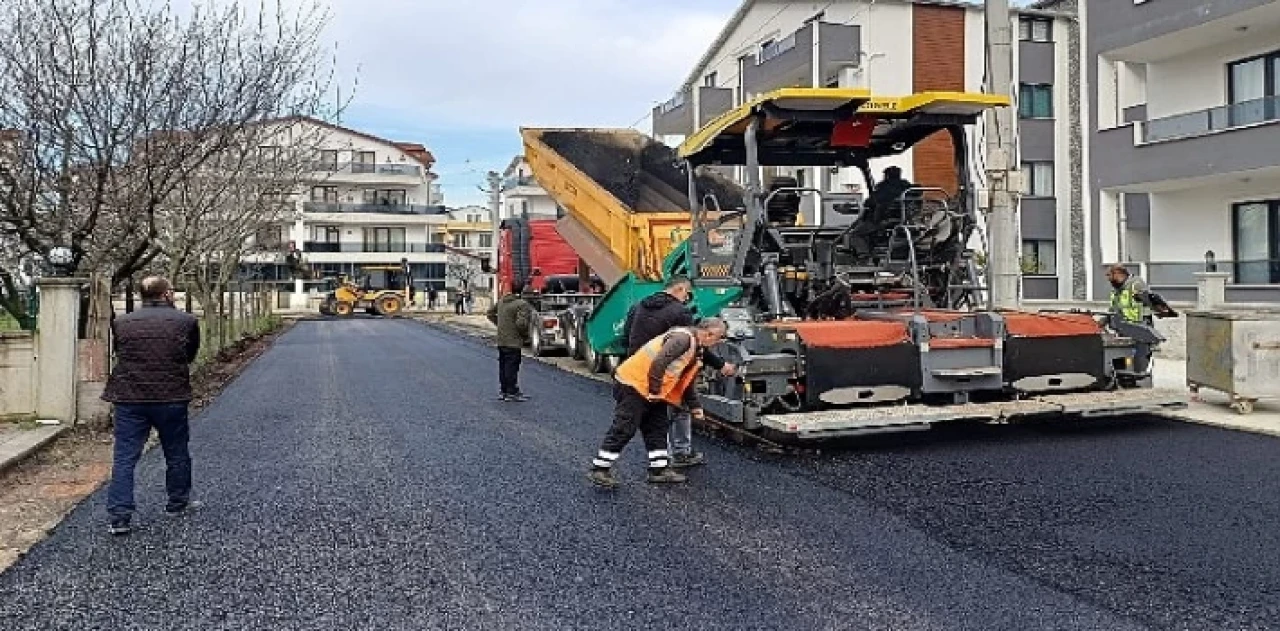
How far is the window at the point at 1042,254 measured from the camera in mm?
29375

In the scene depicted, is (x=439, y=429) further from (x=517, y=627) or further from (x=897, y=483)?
(x=517, y=627)

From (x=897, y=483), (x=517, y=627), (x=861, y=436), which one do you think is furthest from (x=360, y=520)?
(x=861, y=436)

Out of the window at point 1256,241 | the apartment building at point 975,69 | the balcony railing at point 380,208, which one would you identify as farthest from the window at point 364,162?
the window at point 1256,241

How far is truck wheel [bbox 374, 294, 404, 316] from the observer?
169 feet

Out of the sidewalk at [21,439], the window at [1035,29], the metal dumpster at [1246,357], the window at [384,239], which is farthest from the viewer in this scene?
the window at [384,239]

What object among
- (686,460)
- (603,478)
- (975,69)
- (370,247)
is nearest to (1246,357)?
(686,460)

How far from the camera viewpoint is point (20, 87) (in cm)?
1112

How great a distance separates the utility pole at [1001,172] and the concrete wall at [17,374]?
9961 millimetres

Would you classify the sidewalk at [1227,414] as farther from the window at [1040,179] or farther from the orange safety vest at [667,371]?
the window at [1040,179]

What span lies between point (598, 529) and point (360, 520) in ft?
4.94

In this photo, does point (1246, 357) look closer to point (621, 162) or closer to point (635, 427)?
point (635, 427)

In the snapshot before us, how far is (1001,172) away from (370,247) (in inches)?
2448

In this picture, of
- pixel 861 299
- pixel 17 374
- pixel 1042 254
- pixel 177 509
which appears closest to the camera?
pixel 177 509

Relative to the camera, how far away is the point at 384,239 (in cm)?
7038
